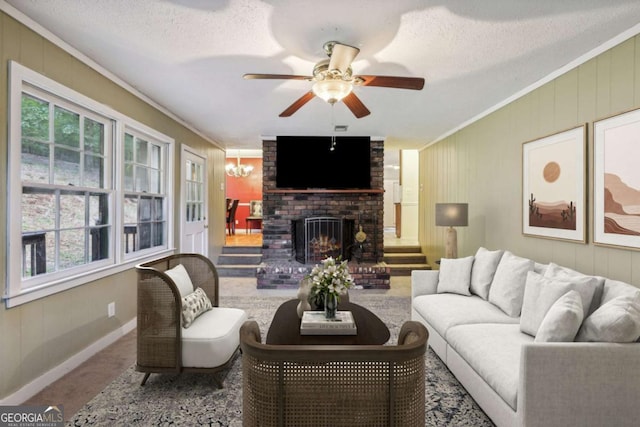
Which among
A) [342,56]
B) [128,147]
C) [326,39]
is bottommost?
[128,147]

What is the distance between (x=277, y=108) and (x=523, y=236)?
3094 mm

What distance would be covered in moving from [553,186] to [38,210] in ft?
13.5

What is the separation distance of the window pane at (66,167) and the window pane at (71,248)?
1.31ft

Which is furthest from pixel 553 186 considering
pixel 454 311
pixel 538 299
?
pixel 454 311

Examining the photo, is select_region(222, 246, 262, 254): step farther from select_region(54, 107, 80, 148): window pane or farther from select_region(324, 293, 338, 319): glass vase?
select_region(324, 293, 338, 319): glass vase

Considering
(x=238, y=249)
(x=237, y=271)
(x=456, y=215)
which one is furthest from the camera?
(x=238, y=249)

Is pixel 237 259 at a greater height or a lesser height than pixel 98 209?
lesser

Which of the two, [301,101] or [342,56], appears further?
[301,101]

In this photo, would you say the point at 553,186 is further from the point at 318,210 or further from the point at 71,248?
the point at 71,248

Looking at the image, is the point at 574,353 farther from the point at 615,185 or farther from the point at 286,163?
the point at 286,163

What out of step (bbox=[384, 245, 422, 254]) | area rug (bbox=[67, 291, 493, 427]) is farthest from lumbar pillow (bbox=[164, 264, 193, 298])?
step (bbox=[384, 245, 422, 254])

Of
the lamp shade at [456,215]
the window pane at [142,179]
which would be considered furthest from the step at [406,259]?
the window pane at [142,179]

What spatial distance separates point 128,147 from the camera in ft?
11.4

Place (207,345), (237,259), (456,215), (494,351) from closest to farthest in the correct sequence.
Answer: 1. (494,351)
2. (207,345)
3. (456,215)
4. (237,259)
